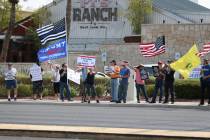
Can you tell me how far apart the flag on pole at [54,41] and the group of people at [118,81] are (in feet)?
2.08

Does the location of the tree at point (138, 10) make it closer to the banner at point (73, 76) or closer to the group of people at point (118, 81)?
the banner at point (73, 76)

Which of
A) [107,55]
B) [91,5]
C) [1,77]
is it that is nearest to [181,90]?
[1,77]

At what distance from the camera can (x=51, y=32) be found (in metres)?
27.2

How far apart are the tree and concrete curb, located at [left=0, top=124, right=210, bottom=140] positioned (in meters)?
41.6

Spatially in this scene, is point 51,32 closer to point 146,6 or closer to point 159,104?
point 159,104

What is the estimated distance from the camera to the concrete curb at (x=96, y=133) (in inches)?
450

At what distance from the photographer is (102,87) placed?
27.4 metres

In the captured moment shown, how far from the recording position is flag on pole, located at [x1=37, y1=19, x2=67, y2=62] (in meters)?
26.8

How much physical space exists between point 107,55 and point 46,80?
626 inches

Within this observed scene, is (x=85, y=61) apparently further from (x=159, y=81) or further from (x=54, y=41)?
(x=159, y=81)

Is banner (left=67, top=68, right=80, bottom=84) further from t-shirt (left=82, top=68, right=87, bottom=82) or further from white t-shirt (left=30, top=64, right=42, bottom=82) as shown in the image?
white t-shirt (left=30, top=64, right=42, bottom=82)

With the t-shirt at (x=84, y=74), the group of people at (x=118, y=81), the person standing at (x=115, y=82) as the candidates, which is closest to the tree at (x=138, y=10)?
the group of people at (x=118, y=81)

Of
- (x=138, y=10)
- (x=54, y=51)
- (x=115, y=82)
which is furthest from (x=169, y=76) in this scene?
(x=138, y=10)

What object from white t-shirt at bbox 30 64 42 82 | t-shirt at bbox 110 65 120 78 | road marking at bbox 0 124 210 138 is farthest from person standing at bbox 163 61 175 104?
road marking at bbox 0 124 210 138
